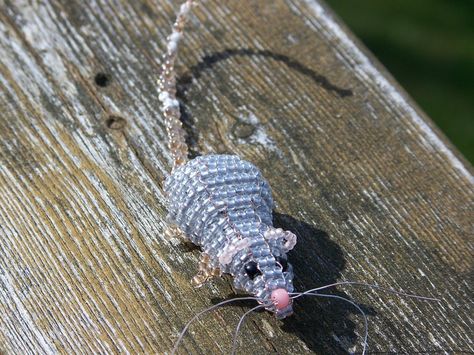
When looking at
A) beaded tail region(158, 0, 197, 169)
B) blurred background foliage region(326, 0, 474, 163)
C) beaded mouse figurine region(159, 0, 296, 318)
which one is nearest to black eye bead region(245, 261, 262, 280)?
beaded mouse figurine region(159, 0, 296, 318)

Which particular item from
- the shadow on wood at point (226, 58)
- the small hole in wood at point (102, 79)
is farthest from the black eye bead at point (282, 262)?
the small hole in wood at point (102, 79)

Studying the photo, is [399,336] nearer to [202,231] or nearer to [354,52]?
[202,231]

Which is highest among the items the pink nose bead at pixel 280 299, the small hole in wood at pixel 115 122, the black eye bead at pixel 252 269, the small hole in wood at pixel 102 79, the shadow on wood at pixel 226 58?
the small hole in wood at pixel 102 79

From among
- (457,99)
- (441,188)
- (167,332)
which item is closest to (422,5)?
(457,99)

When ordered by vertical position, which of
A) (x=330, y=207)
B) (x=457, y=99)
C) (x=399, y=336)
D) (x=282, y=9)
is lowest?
(x=457, y=99)

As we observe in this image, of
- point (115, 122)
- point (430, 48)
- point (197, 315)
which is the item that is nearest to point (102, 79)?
point (115, 122)

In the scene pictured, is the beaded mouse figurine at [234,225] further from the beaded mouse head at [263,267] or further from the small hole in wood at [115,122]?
the small hole in wood at [115,122]
